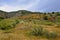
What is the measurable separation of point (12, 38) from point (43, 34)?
10.4 ft

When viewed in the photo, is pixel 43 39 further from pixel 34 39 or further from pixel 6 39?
pixel 6 39

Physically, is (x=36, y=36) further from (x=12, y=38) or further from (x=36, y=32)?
(x=12, y=38)

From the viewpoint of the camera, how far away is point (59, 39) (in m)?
16.8

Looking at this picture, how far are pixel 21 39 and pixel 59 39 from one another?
10.4 ft

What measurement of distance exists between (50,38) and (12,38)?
3.18 metres

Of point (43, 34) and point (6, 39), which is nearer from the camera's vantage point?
point (6, 39)

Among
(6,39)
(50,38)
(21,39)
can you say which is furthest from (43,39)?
(6,39)

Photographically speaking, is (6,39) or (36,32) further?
(36,32)

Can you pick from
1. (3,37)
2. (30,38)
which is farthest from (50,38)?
(3,37)

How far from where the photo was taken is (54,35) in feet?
57.1

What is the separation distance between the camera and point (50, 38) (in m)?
17.0

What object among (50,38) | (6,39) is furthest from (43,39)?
(6,39)

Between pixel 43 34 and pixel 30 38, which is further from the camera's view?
pixel 43 34

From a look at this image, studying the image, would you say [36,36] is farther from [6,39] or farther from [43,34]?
[6,39]
